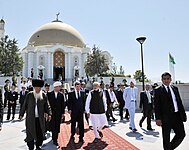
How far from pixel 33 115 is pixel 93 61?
31470 millimetres

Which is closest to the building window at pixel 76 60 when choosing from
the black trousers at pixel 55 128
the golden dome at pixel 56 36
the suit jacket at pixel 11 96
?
the golden dome at pixel 56 36

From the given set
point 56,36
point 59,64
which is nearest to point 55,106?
point 59,64

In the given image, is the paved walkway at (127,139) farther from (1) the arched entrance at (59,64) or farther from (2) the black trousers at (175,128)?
(1) the arched entrance at (59,64)

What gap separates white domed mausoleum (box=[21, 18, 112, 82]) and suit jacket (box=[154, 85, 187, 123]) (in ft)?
122

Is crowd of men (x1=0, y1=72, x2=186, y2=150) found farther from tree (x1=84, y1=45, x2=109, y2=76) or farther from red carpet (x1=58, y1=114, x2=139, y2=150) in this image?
tree (x1=84, y1=45, x2=109, y2=76)

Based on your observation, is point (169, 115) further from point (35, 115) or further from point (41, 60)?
point (41, 60)

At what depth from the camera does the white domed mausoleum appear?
42812 mm

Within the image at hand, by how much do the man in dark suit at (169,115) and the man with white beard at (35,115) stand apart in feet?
8.79

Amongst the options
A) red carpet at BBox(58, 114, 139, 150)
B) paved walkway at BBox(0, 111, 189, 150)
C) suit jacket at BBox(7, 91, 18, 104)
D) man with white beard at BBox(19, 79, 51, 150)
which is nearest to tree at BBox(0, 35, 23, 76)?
suit jacket at BBox(7, 91, 18, 104)

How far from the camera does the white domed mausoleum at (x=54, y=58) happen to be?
42812mm

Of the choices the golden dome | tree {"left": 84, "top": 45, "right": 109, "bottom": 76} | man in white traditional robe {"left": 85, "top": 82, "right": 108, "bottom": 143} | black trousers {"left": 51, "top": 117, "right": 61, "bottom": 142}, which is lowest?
black trousers {"left": 51, "top": 117, "right": 61, "bottom": 142}

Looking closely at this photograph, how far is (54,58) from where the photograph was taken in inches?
1734

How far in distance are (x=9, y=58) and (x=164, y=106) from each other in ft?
105

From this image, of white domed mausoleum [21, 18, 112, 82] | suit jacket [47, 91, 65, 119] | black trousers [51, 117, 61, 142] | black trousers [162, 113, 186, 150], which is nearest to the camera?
black trousers [162, 113, 186, 150]
